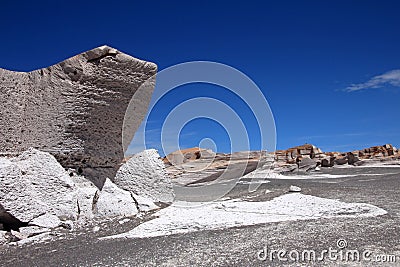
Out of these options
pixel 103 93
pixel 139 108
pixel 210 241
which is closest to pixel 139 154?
pixel 139 108

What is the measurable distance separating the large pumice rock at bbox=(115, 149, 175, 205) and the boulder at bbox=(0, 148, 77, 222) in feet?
4.20

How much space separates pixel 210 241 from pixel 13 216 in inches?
146

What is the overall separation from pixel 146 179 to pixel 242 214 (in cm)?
267

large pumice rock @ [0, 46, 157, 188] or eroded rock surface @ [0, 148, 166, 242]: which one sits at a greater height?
large pumice rock @ [0, 46, 157, 188]

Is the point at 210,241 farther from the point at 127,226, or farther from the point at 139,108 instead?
the point at 139,108

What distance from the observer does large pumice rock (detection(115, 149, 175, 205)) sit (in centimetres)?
808

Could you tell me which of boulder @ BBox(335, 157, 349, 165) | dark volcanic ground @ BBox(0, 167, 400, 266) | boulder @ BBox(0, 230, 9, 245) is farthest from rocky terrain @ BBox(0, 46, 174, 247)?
boulder @ BBox(335, 157, 349, 165)

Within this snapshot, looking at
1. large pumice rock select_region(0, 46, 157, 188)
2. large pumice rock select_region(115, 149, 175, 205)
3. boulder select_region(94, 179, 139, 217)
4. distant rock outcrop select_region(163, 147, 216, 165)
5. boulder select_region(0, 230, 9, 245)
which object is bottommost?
boulder select_region(0, 230, 9, 245)

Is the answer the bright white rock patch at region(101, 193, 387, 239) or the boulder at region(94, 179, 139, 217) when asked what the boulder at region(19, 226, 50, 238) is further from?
the bright white rock patch at region(101, 193, 387, 239)

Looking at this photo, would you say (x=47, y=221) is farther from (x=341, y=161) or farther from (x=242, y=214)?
(x=341, y=161)

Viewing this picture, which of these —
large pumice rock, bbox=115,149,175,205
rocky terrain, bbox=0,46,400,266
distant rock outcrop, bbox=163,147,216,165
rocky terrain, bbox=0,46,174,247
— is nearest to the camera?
rocky terrain, bbox=0,46,400,266

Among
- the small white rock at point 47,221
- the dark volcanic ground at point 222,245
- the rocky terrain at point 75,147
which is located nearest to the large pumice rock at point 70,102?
the rocky terrain at point 75,147

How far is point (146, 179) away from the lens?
26.5 feet

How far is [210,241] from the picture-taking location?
4656mm
